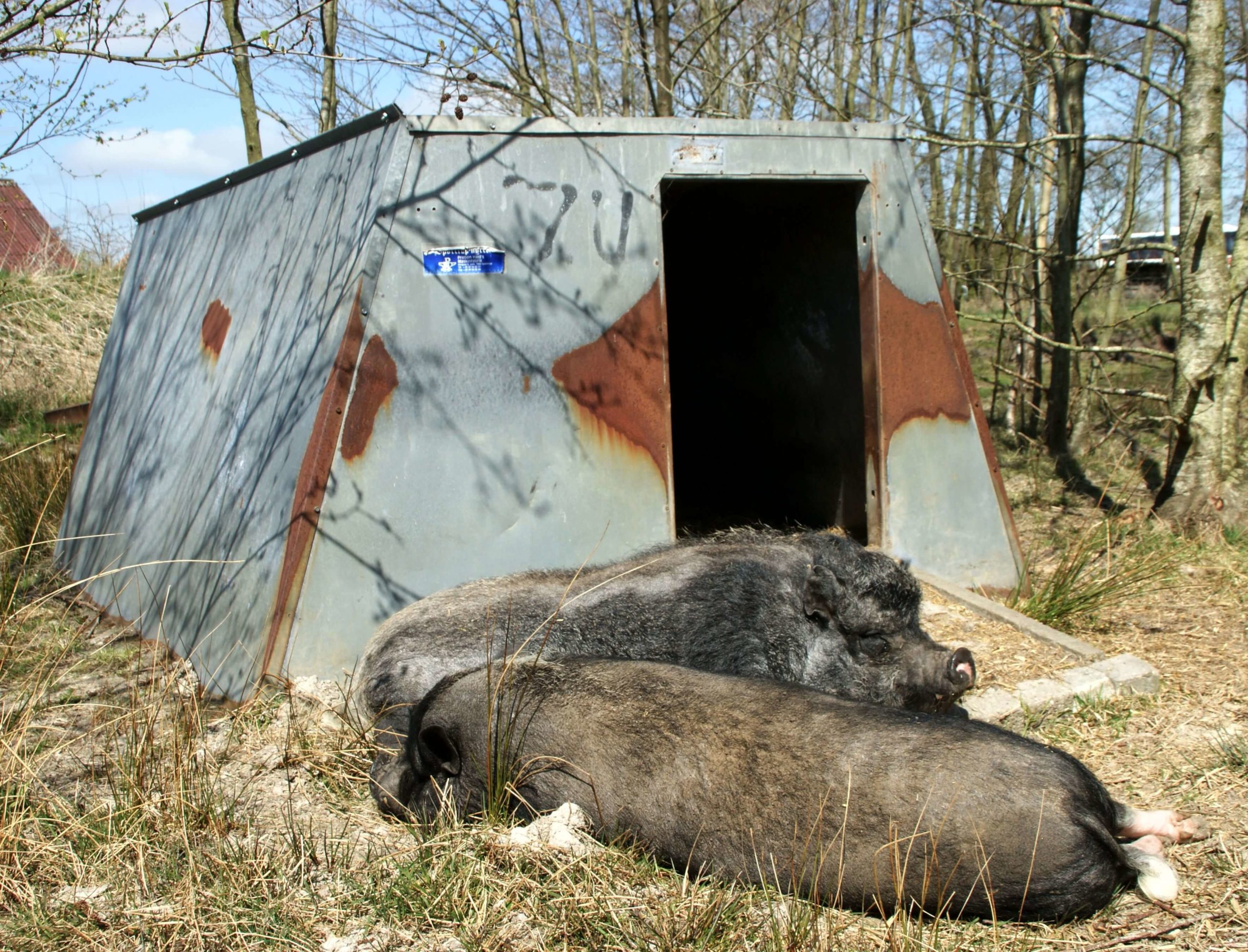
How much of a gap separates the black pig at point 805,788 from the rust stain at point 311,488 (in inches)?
48.2

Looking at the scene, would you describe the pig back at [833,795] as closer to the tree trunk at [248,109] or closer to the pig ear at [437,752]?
the pig ear at [437,752]

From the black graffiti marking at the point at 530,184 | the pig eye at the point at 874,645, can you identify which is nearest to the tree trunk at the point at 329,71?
the black graffiti marking at the point at 530,184

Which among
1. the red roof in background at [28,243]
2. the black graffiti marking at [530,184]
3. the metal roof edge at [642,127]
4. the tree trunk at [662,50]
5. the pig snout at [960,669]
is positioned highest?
the tree trunk at [662,50]

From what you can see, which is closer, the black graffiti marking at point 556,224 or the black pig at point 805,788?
the black pig at point 805,788

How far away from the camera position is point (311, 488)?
14.8 feet

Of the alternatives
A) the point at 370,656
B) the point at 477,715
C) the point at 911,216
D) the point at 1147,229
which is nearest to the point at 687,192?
the point at 911,216

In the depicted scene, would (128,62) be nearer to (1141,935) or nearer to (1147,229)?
(1141,935)

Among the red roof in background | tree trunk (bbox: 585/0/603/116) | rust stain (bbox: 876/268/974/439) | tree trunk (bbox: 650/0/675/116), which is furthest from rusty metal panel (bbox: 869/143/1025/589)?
the red roof in background

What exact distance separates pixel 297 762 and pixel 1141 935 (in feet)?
9.07

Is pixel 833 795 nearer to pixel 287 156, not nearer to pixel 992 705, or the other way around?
pixel 992 705

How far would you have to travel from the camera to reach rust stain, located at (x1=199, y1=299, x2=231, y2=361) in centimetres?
584

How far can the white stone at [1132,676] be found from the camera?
439 cm

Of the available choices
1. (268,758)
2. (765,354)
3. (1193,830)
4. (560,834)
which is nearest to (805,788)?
(560,834)

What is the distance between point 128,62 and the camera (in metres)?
4.06
